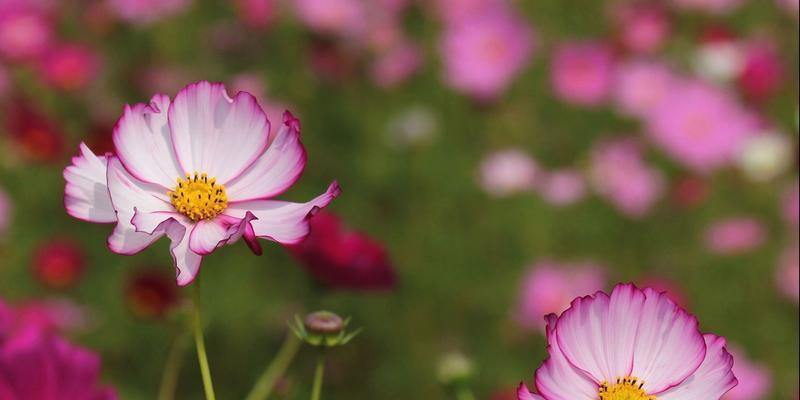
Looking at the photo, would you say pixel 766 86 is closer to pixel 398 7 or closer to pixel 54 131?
pixel 398 7

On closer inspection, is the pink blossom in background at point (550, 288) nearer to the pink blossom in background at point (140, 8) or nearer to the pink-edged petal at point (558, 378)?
the pink blossom in background at point (140, 8)

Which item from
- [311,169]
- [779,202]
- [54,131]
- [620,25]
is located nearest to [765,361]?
[779,202]

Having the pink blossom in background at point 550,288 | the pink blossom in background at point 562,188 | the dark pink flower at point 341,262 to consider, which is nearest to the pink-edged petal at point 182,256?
the dark pink flower at point 341,262

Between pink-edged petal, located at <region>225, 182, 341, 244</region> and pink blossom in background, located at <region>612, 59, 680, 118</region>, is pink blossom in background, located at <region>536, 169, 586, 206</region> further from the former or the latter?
pink-edged petal, located at <region>225, 182, 341, 244</region>

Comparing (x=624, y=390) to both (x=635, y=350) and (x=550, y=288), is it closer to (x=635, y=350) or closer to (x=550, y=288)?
(x=635, y=350)

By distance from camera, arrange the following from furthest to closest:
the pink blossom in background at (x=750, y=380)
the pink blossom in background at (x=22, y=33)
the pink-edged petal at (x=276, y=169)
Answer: the pink blossom in background at (x=22, y=33) < the pink blossom in background at (x=750, y=380) < the pink-edged petal at (x=276, y=169)

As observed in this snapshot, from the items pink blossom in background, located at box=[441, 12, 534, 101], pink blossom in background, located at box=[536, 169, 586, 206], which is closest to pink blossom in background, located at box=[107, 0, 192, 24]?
pink blossom in background, located at box=[441, 12, 534, 101]

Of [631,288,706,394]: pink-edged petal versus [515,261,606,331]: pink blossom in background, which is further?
[515,261,606,331]: pink blossom in background

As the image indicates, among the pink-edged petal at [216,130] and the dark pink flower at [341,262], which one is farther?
the dark pink flower at [341,262]
